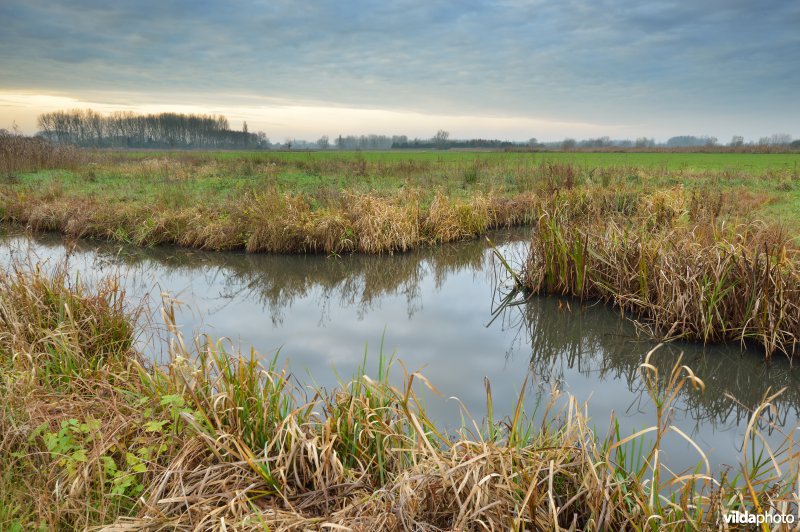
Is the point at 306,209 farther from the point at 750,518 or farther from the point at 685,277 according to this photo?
the point at 750,518

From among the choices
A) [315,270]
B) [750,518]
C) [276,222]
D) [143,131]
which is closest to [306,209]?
[276,222]

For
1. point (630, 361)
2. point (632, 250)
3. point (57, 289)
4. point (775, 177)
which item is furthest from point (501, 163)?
point (57, 289)

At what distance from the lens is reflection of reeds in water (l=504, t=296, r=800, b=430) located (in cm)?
477

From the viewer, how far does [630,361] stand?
572 centimetres

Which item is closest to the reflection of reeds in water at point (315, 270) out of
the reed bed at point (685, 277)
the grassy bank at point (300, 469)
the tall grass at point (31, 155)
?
the reed bed at point (685, 277)

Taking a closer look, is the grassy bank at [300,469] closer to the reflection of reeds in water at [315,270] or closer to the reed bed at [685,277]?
the reed bed at [685,277]

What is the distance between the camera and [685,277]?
596cm

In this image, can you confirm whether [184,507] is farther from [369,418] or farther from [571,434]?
[571,434]

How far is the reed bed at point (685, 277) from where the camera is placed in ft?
17.9

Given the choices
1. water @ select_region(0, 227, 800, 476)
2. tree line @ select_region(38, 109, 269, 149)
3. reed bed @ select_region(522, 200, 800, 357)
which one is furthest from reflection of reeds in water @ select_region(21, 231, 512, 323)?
tree line @ select_region(38, 109, 269, 149)

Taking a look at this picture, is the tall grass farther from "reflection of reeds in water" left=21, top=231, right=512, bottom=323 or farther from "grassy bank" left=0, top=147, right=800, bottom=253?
"reflection of reeds in water" left=21, top=231, right=512, bottom=323

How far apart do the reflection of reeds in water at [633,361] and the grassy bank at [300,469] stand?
4.37 feet

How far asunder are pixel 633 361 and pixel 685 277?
1.24 meters

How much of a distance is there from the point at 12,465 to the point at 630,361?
572 cm
